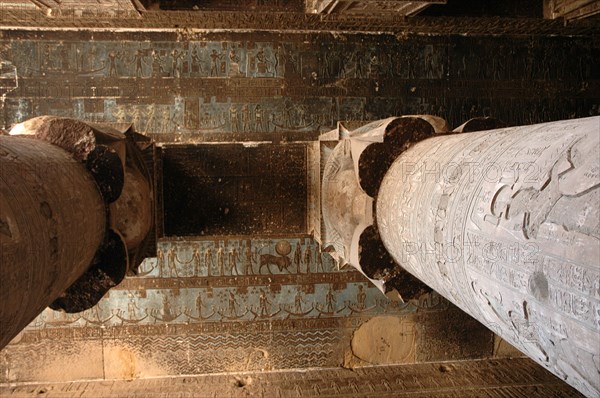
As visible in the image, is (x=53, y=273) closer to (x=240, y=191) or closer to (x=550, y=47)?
(x=240, y=191)

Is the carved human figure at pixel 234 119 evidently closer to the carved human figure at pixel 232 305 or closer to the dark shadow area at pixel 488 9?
the carved human figure at pixel 232 305

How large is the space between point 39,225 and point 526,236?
6.32 feet

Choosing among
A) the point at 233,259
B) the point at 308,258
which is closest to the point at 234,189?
the point at 233,259

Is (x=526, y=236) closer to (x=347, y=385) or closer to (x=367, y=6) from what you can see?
(x=367, y=6)

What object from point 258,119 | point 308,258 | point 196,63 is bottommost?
point 308,258

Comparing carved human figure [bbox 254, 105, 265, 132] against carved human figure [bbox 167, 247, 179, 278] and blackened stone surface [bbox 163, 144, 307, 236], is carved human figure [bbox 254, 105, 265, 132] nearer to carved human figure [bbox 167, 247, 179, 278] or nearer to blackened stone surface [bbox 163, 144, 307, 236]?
blackened stone surface [bbox 163, 144, 307, 236]

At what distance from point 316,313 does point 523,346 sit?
14.9 ft

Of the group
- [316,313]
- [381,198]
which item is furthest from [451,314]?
[381,198]

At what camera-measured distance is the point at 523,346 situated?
5.41 ft

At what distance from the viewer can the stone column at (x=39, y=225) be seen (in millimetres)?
1692

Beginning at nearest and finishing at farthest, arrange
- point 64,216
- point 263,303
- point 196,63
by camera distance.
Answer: point 64,216
point 196,63
point 263,303

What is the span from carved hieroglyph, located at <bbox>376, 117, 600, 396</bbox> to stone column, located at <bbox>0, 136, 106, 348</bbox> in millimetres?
1785

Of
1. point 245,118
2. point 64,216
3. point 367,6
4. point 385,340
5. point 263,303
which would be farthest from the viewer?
point 385,340

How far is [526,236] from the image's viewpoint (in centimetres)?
145
